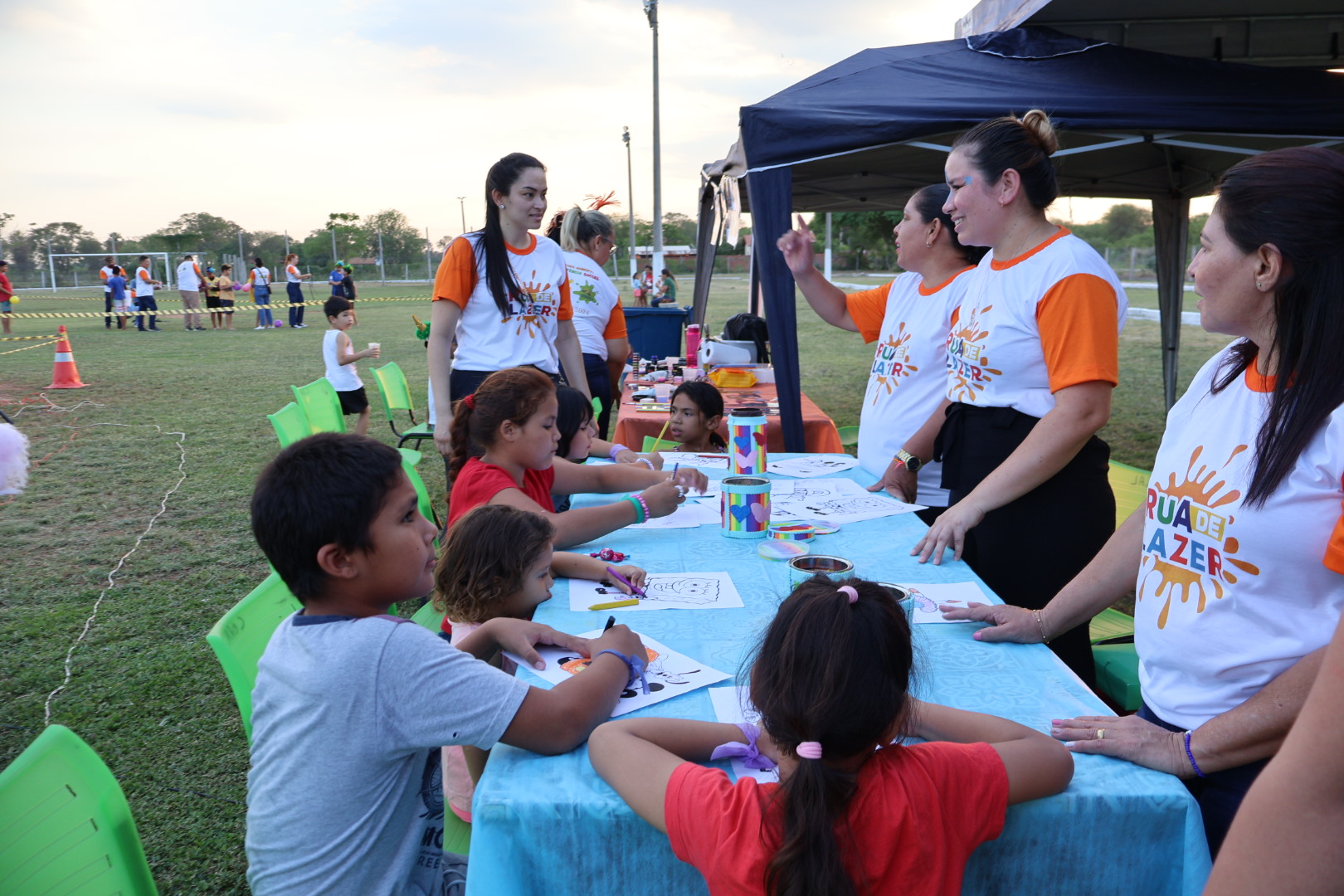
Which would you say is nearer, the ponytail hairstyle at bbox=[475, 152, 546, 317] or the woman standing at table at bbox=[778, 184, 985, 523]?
the woman standing at table at bbox=[778, 184, 985, 523]

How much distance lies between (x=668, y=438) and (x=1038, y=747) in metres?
3.44

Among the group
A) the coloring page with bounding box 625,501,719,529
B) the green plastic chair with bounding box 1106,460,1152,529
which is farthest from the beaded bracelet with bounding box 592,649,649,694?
the green plastic chair with bounding box 1106,460,1152,529

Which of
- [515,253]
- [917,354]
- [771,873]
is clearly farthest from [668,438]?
[771,873]

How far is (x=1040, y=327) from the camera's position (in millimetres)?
2010

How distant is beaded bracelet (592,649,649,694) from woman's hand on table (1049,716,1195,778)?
2.07ft

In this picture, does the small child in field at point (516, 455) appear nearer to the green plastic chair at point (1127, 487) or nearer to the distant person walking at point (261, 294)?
the green plastic chair at point (1127, 487)

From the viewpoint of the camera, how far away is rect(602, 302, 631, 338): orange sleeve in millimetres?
5461

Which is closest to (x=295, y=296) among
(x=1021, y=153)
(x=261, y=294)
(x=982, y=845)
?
(x=261, y=294)

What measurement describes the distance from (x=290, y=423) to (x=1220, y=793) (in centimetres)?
350

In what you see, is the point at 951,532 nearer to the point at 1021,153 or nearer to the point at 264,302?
the point at 1021,153

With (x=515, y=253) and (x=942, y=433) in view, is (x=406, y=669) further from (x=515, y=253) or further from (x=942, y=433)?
(x=515, y=253)

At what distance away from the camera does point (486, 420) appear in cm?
235

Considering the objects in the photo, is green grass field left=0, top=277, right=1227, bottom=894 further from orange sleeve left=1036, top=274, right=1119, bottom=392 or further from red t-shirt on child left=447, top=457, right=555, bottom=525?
orange sleeve left=1036, top=274, right=1119, bottom=392

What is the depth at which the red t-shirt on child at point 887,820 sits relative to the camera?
0.96m
